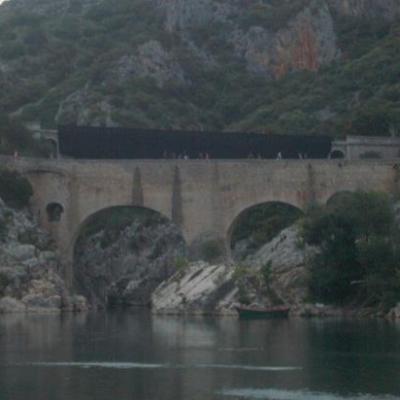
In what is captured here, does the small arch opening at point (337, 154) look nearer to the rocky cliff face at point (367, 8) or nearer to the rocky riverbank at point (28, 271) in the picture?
the rocky riverbank at point (28, 271)

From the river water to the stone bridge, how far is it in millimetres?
15535

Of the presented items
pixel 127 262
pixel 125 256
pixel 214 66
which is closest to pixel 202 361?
pixel 127 262

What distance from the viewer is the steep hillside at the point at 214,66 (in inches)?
4847

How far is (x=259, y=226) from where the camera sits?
97.8 metres

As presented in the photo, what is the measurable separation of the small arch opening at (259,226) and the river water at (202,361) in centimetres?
2120

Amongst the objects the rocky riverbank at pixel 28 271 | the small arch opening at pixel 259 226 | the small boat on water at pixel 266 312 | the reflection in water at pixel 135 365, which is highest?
the small arch opening at pixel 259 226

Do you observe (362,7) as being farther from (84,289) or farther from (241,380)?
(241,380)

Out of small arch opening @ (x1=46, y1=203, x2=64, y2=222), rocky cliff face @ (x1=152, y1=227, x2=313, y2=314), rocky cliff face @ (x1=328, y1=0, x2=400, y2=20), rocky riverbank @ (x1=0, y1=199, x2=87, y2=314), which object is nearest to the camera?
rocky cliff face @ (x1=152, y1=227, x2=313, y2=314)

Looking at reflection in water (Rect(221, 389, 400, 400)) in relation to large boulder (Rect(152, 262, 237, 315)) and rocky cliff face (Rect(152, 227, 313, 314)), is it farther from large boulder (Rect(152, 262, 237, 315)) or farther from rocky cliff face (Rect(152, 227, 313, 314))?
large boulder (Rect(152, 262, 237, 315))

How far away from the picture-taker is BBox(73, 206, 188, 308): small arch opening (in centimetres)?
9669

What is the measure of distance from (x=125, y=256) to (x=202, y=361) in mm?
44651


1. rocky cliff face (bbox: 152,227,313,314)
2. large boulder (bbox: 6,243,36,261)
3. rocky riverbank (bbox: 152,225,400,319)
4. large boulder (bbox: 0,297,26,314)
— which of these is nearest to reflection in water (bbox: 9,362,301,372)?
rocky riverbank (bbox: 152,225,400,319)

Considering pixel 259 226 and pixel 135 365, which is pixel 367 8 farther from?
pixel 135 365

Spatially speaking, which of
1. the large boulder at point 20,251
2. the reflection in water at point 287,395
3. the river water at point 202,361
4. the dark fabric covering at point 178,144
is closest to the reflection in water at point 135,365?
the river water at point 202,361
